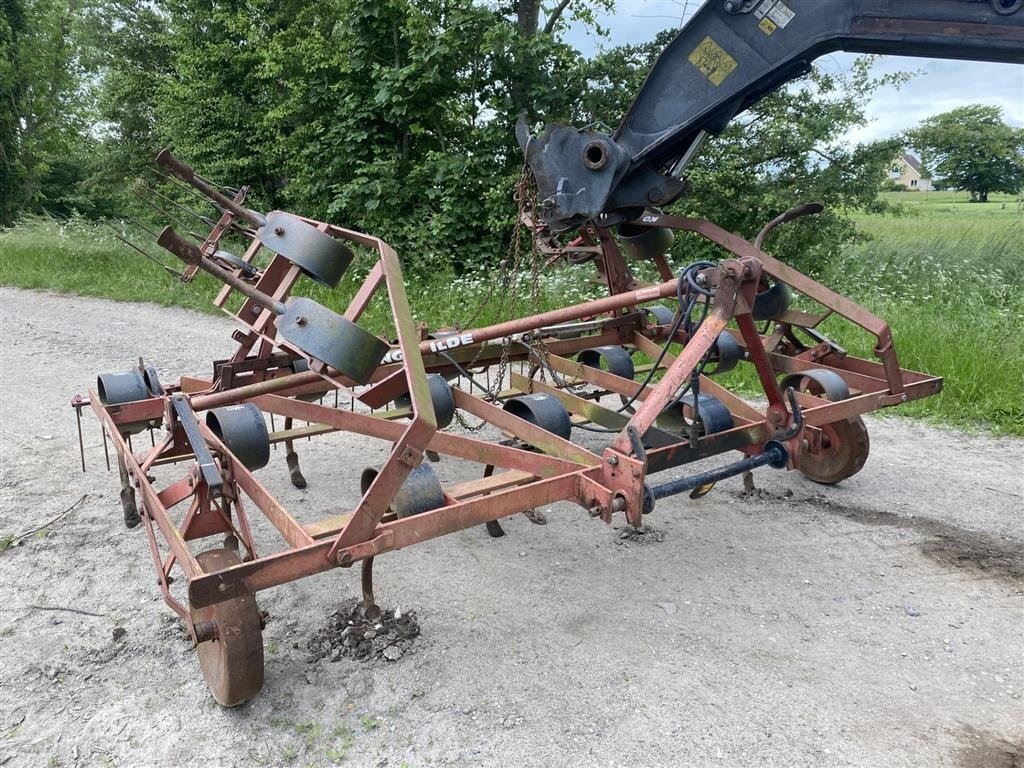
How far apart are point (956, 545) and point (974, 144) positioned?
7912 millimetres

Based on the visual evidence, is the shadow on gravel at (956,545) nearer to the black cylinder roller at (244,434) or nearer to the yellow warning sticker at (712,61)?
the yellow warning sticker at (712,61)

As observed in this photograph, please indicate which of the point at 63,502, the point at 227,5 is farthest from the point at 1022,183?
the point at 227,5

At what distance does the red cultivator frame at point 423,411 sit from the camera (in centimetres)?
266

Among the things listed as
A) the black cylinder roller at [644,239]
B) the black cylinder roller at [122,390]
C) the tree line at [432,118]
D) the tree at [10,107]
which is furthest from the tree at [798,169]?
the tree at [10,107]

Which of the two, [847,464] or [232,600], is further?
[847,464]

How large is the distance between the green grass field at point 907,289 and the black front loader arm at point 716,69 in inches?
37.1

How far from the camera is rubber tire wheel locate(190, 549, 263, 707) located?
2635 mm

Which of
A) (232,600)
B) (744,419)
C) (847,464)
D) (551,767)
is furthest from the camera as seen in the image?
(847,464)

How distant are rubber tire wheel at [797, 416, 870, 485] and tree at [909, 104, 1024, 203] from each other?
21.4 feet

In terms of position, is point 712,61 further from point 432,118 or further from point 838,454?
point 432,118

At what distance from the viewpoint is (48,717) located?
108 inches

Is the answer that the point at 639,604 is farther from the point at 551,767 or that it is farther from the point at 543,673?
the point at 551,767

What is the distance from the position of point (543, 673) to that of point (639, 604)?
25.9 inches

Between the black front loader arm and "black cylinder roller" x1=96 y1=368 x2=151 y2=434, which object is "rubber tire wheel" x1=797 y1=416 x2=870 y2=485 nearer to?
the black front loader arm
